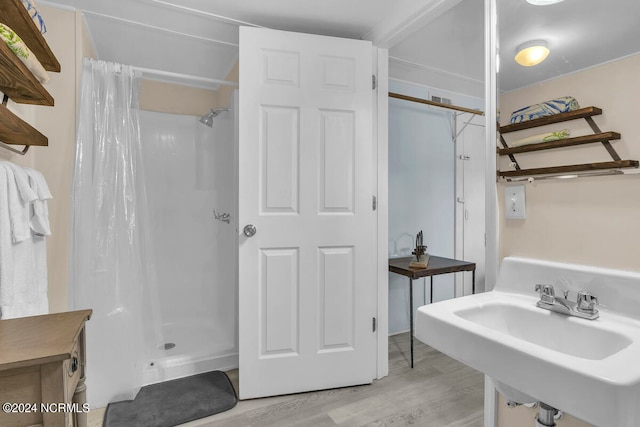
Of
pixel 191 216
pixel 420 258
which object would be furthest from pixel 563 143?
pixel 191 216

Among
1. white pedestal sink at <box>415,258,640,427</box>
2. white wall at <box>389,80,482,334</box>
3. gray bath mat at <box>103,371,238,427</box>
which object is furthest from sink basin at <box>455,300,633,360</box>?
white wall at <box>389,80,482,334</box>

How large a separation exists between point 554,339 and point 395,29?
1.75 m

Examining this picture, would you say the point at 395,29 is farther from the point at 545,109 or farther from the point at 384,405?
the point at 384,405

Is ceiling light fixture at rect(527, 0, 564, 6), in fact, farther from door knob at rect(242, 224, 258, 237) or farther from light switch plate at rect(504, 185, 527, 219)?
door knob at rect(242, 224, 258, 237)

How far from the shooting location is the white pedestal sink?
63 cm

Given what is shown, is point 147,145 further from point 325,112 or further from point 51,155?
point 325,112

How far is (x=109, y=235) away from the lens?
1.81m


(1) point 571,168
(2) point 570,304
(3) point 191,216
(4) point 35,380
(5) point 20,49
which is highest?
(5) point 20,49

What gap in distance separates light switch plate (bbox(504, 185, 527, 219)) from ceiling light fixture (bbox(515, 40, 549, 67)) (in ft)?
1.57

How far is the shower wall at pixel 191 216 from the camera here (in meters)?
2.78

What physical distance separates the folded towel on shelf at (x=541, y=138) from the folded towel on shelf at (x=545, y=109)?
7 centimetres

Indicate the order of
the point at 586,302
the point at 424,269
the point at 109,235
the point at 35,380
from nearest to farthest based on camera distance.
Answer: the point at 35,380 < the point at 586,302 < the point at 109,235 < the point at 424,269

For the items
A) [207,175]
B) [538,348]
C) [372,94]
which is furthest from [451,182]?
[538,348]

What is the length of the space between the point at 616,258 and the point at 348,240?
125cm
